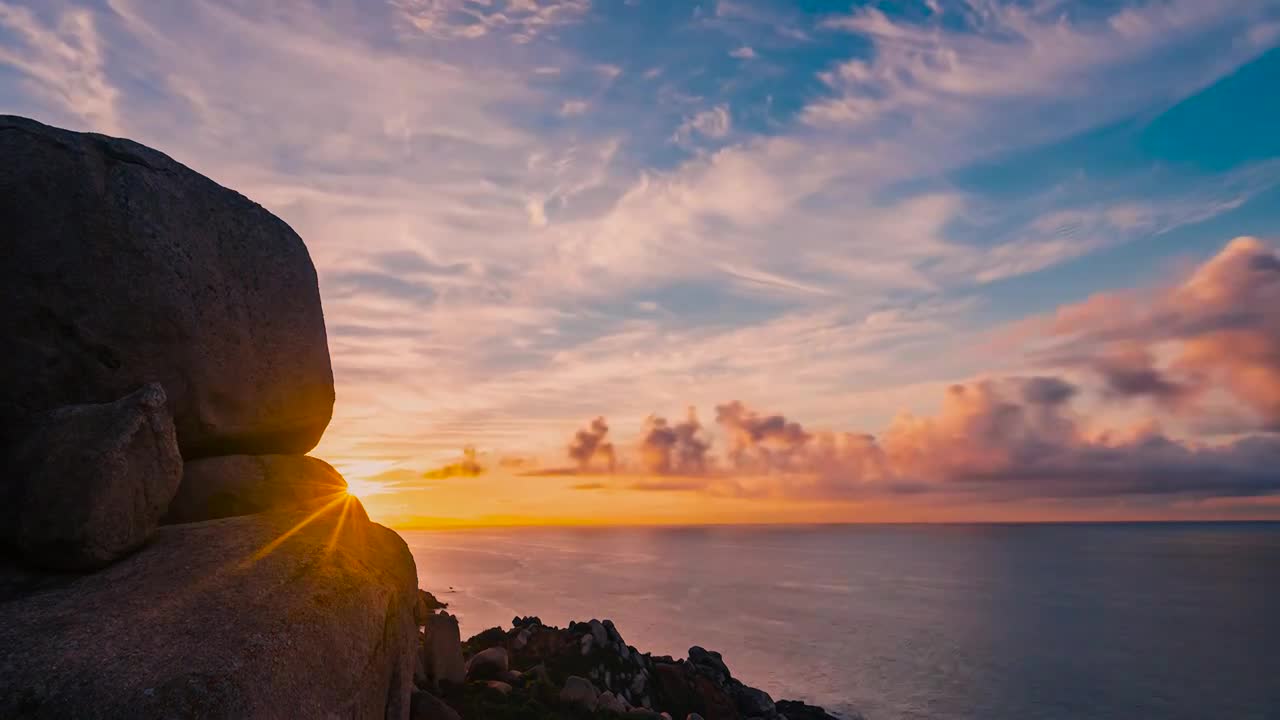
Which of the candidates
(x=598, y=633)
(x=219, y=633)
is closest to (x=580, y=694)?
(x=598, y=633)

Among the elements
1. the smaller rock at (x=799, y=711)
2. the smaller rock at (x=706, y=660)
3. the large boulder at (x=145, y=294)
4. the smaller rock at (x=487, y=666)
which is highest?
→ the large boulder at (x=145, y=294)

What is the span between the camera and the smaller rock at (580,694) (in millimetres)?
22828

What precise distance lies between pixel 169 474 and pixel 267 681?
13.8ft

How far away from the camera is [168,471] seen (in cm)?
1256

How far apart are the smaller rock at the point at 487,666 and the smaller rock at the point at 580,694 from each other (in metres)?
2.16

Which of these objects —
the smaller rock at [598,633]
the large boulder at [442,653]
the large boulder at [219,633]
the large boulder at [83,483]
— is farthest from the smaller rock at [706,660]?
the large boulder at [83,483]

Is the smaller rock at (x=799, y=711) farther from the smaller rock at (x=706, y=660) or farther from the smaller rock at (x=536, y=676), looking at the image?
the smaller rock at (x=536, y=676)

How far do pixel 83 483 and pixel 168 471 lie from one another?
4.51ft

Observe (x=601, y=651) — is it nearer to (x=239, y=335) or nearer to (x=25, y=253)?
(x=239, y=335)

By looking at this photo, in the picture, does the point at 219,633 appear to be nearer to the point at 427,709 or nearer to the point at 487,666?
the point at 427,709

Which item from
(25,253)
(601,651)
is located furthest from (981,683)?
(25,253)

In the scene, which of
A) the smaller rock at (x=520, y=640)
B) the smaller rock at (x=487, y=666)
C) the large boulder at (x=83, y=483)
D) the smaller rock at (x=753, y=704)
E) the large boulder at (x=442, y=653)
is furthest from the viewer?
the smaller rock at (x=753, y=704)

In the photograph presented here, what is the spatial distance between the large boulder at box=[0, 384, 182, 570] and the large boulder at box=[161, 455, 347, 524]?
2.16 meters

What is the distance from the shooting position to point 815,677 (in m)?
57.9
